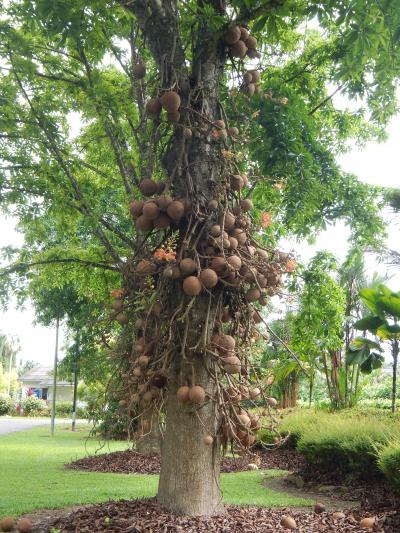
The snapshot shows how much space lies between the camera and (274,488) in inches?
320

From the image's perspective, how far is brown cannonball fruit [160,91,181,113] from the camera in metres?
3.77

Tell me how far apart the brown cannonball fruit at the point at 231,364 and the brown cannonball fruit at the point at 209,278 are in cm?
52

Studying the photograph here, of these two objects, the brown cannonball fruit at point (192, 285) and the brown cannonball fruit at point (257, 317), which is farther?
the brown cannonball fruit at point (257, 317)

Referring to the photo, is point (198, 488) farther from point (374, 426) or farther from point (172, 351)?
point (374, 426)

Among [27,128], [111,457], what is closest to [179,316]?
[27,128]

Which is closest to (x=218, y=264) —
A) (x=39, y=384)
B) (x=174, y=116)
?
(x=174, y=116)

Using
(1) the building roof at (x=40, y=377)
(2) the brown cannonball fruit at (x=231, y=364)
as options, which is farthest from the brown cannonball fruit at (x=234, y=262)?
(1) the building roof at (x=40, y=377)

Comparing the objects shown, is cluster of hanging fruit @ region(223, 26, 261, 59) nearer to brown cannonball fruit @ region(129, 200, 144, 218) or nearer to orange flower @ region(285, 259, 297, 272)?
brown cannonball fruit @ region(129, 200, 144, 218)

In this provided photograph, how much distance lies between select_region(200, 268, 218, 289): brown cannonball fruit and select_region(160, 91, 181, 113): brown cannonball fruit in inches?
46.6

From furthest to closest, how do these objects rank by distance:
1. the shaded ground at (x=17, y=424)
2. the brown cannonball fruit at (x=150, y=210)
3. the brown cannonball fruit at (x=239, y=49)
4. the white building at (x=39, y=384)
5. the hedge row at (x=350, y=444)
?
1. the white building at (x=39, y=384)
2. the shaded ground at (x=17, y=424)
3. the hedge row at (x=350, y=444)
4. the brown cannonball fruit at (x=239, y=49)
5. the brown cannonball fruit at (x=150, y=210)

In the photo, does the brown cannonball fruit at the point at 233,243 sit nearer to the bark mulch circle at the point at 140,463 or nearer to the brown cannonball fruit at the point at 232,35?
the brown cannonball fruit at the point at 232,35

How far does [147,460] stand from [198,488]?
634cm

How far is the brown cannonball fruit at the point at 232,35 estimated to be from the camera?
4.01 m

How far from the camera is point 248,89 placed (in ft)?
14.2
